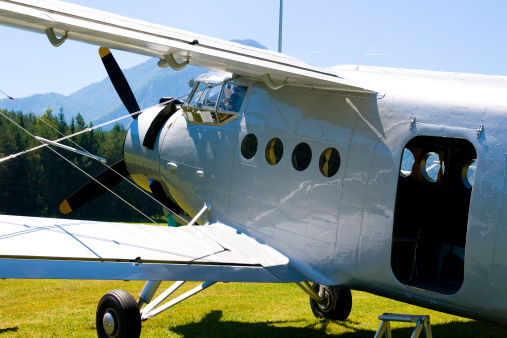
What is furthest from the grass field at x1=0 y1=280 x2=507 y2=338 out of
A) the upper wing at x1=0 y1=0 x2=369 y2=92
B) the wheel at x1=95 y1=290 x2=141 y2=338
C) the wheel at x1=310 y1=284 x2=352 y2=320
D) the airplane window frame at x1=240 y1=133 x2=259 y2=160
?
the upper wing at x1=0 y1=0 x2=369 y2=92

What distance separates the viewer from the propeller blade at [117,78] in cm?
1185

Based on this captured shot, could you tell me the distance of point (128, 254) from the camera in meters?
6.54

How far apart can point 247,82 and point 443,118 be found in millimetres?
3140

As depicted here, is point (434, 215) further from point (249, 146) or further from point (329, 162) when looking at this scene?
point (249, 146)

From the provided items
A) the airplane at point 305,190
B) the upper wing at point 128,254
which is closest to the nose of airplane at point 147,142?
the airplane at point 305,190

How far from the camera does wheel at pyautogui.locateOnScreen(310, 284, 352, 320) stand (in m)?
9.76

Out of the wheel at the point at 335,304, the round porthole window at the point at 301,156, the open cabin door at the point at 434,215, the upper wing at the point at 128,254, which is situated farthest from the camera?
the wheel at the point at 335,304

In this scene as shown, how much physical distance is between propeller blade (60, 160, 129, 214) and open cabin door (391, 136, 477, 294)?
16.5ft

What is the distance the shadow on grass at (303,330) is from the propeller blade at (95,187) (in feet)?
9.70

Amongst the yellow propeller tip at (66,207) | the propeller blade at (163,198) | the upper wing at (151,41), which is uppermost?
the upper wing at (151,41)

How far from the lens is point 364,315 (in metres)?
10.4

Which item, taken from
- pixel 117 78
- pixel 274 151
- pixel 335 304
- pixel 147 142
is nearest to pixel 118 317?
pixel 274 151

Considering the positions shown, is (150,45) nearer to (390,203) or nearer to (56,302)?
(390,203)

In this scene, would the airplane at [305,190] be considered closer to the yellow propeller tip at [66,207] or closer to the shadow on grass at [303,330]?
the shadow on grass at [303,330]
